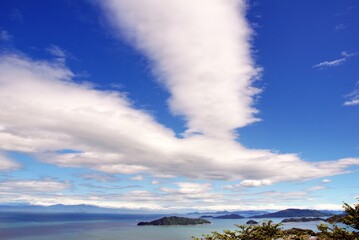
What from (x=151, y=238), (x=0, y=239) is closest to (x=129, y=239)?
(x=151, y=238)

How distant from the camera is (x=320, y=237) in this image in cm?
3356

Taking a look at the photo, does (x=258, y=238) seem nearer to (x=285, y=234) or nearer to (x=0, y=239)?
(x=285, y=234)

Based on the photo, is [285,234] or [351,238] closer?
[351,238]

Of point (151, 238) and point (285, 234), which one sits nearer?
point (285, 234)

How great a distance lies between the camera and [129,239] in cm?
17162

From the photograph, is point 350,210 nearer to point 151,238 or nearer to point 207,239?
point 207,239

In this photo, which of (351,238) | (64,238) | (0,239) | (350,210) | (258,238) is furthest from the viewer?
(64,238)

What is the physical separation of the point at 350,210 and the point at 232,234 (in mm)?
12788

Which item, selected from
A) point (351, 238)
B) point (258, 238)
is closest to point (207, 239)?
point (258, 238)

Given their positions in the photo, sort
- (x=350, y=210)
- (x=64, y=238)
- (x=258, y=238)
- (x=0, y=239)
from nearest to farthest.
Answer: (x=350, y=210), (x=258, y=238), (x=0, y=239), (x=64, y=238)

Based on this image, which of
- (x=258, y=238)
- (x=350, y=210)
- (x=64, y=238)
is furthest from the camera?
(x=64, y=238)

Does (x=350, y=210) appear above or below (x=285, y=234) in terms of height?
above

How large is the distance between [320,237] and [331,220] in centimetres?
220

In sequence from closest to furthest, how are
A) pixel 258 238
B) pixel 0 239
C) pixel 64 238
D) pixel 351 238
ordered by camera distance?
pixel 351 238
pixel 258 238
pixel 0 239
pixel 64 238
